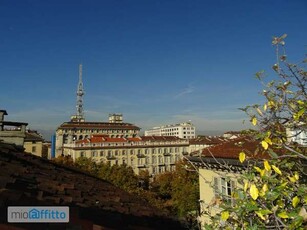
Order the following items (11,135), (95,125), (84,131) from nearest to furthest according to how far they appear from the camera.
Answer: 1. (11,135)
2. (84,131)
3. (95,125)

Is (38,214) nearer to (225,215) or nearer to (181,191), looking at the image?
(225,215)

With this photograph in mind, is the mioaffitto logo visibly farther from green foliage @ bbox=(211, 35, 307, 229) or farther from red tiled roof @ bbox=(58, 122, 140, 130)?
red tiled roof @ bbox=(58, 122, 140, 130)

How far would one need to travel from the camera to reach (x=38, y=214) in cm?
284

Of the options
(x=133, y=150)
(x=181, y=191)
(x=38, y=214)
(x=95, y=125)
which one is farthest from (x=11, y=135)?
(x=95, y=125)

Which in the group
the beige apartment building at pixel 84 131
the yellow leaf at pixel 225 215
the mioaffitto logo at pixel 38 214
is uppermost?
the beige apartment building at pixel 84 131

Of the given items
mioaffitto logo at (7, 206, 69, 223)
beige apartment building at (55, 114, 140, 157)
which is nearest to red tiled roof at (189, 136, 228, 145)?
beige apartment building at (55, 114, 140, 157)

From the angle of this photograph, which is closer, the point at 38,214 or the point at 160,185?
the point at 38,214

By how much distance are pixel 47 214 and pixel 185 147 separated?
8286cm

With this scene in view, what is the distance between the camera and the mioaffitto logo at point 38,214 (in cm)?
270

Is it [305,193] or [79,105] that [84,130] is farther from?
[305,193]

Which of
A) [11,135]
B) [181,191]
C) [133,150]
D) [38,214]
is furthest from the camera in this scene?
[133,150]

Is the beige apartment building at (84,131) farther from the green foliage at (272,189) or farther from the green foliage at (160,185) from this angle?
the green foliage at (272,189)

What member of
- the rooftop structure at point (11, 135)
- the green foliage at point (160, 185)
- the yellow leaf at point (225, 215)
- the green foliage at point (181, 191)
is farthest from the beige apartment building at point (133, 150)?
the yellow leaf at point (225, 215)

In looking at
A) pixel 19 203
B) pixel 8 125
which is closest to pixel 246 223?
pixel 19 203
